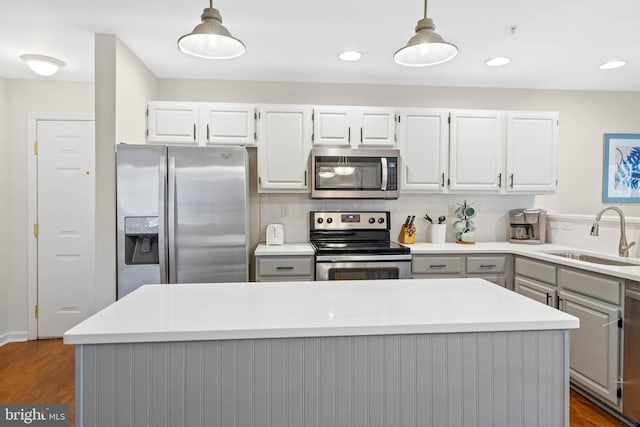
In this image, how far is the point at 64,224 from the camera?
3469mm

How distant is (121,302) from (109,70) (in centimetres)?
188

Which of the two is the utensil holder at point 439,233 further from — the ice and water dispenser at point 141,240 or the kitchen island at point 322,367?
the ice and water dispenser at point 141,240

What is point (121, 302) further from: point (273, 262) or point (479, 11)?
point (479, 11)

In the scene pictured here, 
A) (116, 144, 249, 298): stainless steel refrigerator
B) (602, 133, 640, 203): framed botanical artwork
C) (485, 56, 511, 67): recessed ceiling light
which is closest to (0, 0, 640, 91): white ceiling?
(485, 56, 511, 67): recessed ceiling light

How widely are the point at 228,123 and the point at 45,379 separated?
7.83 feet

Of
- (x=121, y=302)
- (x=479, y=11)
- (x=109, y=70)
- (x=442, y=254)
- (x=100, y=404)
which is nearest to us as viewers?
(x=100, y=404)

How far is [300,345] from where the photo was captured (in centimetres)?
114

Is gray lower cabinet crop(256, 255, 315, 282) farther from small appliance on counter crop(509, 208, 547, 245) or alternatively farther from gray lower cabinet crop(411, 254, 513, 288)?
small appliance on counter crop(509, 208, 547, 245)

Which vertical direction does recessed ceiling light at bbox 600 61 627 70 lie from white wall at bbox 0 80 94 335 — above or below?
above

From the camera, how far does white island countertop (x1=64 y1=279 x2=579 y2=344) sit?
1.10 metres

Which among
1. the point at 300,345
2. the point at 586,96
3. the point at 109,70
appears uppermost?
the point at 586,96

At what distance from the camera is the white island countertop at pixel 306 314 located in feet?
3.59

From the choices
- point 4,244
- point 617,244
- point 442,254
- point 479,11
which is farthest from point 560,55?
point 4,244

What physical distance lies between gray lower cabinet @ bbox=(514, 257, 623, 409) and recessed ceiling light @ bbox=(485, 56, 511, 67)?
167 centimetres
